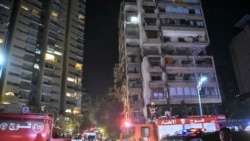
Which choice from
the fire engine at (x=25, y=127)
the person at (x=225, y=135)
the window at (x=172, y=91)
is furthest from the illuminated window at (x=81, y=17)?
the person at (x=225, y=135)

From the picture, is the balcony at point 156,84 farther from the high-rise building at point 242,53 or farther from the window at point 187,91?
the high-rise building at point 242,53

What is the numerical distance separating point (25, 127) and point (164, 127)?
1321 centimetres

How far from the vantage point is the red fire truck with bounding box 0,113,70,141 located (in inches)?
482

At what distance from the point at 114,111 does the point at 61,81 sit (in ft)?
126

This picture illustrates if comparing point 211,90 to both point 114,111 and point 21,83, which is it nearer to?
point 114,111

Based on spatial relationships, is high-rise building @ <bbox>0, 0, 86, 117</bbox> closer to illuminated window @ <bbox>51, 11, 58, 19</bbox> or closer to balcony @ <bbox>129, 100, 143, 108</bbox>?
illuminated window @ <bbox>51, 11, 58, 19</bbox>

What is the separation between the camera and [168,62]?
48906 millimetres

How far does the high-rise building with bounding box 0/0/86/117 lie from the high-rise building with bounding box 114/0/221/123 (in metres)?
31.4

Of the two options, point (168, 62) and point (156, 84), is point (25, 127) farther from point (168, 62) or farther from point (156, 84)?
point (168, 62)

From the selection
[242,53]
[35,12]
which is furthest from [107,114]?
[242,53]

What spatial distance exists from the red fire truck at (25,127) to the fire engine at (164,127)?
9.94 metres

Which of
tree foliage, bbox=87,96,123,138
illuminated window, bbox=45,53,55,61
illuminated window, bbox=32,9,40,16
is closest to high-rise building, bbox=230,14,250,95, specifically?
tree foliage, bbox=87,96,123,138

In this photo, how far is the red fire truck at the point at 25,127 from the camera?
12.2m

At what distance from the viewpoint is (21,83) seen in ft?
218
